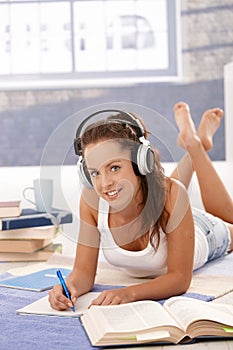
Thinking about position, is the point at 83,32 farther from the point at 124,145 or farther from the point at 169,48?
the point at 124,145

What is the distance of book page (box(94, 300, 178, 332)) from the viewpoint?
4.07 feet

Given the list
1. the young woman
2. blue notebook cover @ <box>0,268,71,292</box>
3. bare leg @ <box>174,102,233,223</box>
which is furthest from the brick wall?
the young woman

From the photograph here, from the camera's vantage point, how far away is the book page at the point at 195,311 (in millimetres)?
1256

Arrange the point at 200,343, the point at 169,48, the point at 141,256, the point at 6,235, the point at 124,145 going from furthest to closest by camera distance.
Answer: the point at 169,48 < the point at 6,235 < the point at 141,256 < the point at 124,145 < the point at 200,343

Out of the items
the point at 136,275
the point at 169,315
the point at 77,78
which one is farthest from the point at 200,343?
the point at 77,78

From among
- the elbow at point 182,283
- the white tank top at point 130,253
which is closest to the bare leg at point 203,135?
the white tank top at point 130,253

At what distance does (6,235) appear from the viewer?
7.33 feet

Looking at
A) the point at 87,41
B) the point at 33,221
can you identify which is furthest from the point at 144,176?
the point at 87,41

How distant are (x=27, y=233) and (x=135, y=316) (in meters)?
0.98

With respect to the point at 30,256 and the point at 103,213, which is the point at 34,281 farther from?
the point at 30,256

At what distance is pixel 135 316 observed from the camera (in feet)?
4.25

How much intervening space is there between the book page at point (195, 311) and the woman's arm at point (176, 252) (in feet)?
0.48

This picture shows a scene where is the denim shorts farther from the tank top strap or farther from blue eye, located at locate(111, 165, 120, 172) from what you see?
blue eye, located at locate(111, 165, 120, 172)

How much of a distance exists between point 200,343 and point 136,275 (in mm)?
641
